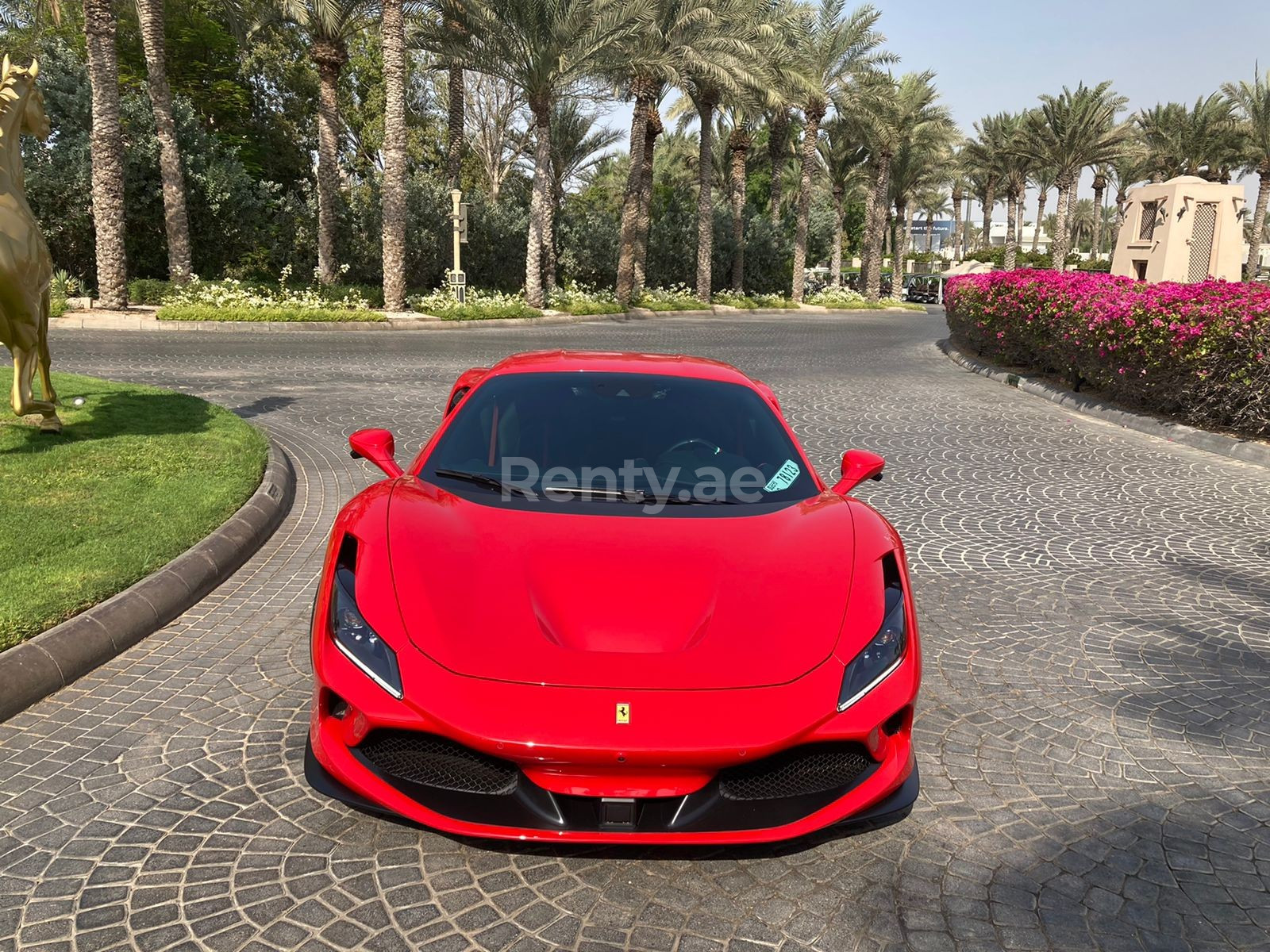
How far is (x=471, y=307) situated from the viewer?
1042 inches

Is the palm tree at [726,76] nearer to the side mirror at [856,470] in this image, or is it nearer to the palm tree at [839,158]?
the palm tree at [839,158]

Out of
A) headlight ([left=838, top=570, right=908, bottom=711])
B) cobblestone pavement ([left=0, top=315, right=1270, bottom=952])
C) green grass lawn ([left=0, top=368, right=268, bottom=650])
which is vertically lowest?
cobblestone pavement ([left=0, top=315, right=1270, bottom=952])

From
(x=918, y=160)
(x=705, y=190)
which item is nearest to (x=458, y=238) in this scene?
(x=705, y=190)

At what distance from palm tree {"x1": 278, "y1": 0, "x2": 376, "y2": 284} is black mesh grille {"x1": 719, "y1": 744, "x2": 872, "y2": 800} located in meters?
26.0

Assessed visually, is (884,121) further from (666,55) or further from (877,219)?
(666,55)

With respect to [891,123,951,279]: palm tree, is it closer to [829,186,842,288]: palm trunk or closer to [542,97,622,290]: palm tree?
[829,186,842,288]: palm trunk

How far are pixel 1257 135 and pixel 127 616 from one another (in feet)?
197

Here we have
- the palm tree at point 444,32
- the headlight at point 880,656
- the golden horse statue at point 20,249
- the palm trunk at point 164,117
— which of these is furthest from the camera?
the palm tree at point 444,32

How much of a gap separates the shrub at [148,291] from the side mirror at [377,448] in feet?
73.4

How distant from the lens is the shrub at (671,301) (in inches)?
1348

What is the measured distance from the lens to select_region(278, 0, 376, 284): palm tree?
78.4 ft

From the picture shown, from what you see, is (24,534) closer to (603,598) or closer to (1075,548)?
(603,598)

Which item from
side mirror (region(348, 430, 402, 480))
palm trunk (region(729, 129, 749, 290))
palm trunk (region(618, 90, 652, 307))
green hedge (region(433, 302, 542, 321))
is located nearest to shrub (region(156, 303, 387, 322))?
green hedge (region(433, 302, 542, 321))

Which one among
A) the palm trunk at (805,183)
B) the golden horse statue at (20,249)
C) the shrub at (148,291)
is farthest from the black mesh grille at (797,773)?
the palm trunk at (805,183)
